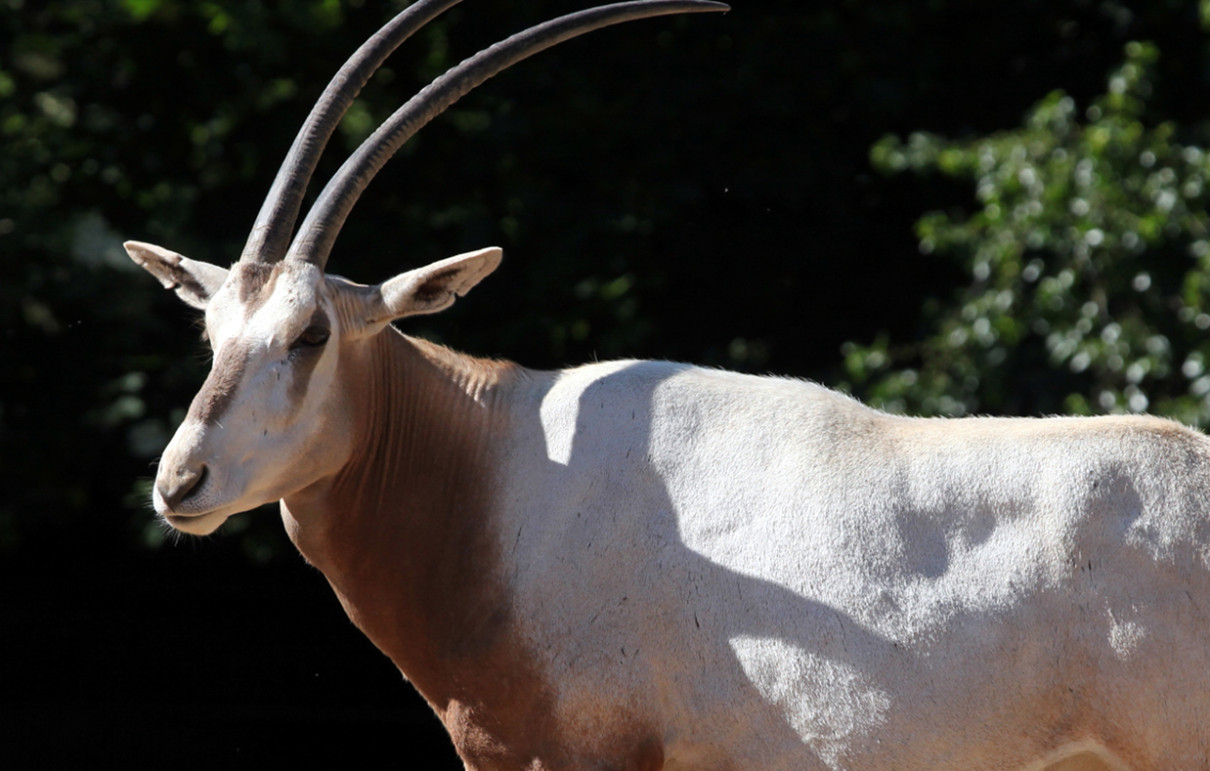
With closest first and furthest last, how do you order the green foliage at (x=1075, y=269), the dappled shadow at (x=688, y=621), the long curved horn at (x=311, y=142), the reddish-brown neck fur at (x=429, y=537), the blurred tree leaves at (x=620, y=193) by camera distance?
the dappled shadow at (x=688, y=621), the reddish-brown neck fur at (x=429, y=537), the long curved horn at (x=311, y=142), the green foliage at (x=1075, y=269), the blurred tree leaves at (x=620, y=193)

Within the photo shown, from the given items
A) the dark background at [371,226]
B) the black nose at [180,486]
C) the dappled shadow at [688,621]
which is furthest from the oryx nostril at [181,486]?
the dark background at [371,226]

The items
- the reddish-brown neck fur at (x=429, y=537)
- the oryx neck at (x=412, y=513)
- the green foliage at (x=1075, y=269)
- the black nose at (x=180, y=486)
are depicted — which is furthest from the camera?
the green foliage at (x=1075, y=269)

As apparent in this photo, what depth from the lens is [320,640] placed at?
10.6 meters

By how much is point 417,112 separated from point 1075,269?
5.31 metres

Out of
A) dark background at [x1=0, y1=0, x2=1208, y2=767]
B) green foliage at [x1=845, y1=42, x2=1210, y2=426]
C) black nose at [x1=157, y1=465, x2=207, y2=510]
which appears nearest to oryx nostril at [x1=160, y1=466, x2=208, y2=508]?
black nose at [x1=157, y1=465, x2=207, y2=510]

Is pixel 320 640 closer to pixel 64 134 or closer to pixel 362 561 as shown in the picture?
pixel 64 134

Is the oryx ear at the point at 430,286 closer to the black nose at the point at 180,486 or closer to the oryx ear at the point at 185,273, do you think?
the oryx ear at the point at 185,273

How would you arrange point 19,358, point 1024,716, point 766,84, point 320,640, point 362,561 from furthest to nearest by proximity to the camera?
point 320,640 < point 766,84 < point 19,358 < point 362,561 < point 1024,716

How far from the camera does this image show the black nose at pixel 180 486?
11.7 feet

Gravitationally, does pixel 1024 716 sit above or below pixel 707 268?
above

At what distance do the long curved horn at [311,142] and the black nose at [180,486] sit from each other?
74 cm

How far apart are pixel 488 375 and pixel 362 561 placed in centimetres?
75

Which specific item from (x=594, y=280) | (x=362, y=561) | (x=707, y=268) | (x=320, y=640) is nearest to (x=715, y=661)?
(x=362, y=561)

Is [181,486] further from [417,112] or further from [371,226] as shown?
[371,226]
